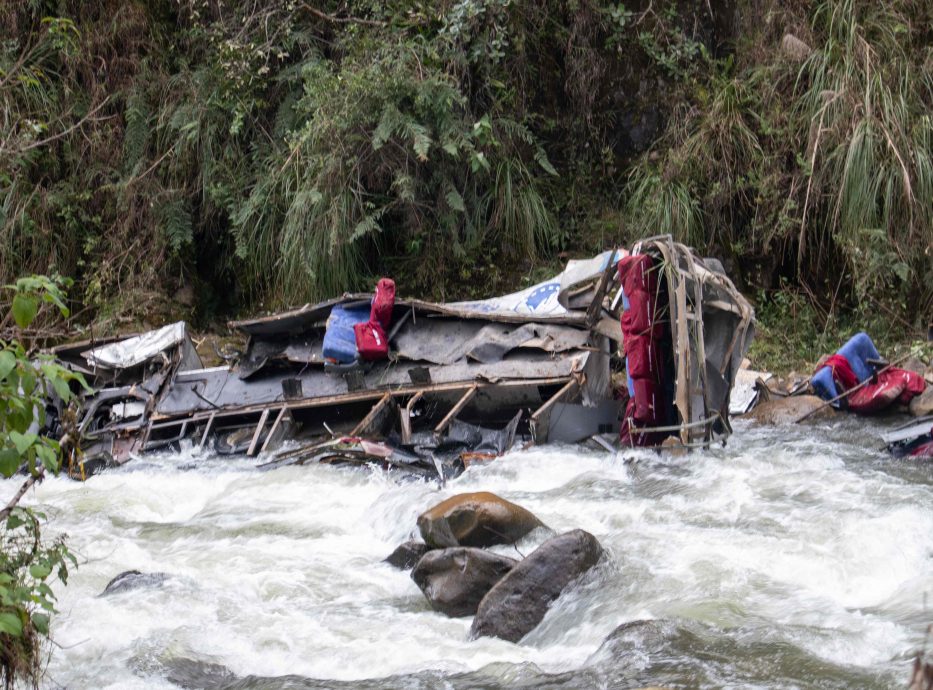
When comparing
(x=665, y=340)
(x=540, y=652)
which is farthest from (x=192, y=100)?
(x=540, y=652)

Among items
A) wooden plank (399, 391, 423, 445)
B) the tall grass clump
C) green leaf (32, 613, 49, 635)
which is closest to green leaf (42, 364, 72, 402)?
green leaf (32, 613, 49, 635)

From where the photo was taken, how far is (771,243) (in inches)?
496

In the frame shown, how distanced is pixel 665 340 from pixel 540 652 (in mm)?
4109

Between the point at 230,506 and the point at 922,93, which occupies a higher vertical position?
the point at 922,93

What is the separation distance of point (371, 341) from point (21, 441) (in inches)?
240

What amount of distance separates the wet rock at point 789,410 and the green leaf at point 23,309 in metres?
7.29

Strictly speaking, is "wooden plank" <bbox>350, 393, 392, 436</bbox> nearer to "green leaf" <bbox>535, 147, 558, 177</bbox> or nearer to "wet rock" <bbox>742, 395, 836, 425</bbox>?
"wet rock" <bbox>742, 395, 836, 425</bbox>

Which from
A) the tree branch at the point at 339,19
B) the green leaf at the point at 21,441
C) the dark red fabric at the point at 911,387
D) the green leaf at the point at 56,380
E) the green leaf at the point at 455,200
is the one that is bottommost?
the dark red fabric at the point at 911,387

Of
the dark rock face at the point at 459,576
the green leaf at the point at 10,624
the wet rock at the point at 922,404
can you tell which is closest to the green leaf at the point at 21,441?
the green leaf at the point at 10,624

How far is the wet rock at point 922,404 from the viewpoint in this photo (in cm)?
906

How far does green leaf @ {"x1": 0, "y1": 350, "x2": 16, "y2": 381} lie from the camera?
135 inches

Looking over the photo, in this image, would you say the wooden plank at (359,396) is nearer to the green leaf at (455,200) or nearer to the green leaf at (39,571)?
the green leaf at (455,200)

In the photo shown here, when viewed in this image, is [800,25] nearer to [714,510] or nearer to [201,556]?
[714,510]

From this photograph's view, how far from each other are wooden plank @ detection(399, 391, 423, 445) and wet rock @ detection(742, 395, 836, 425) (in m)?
3.16
